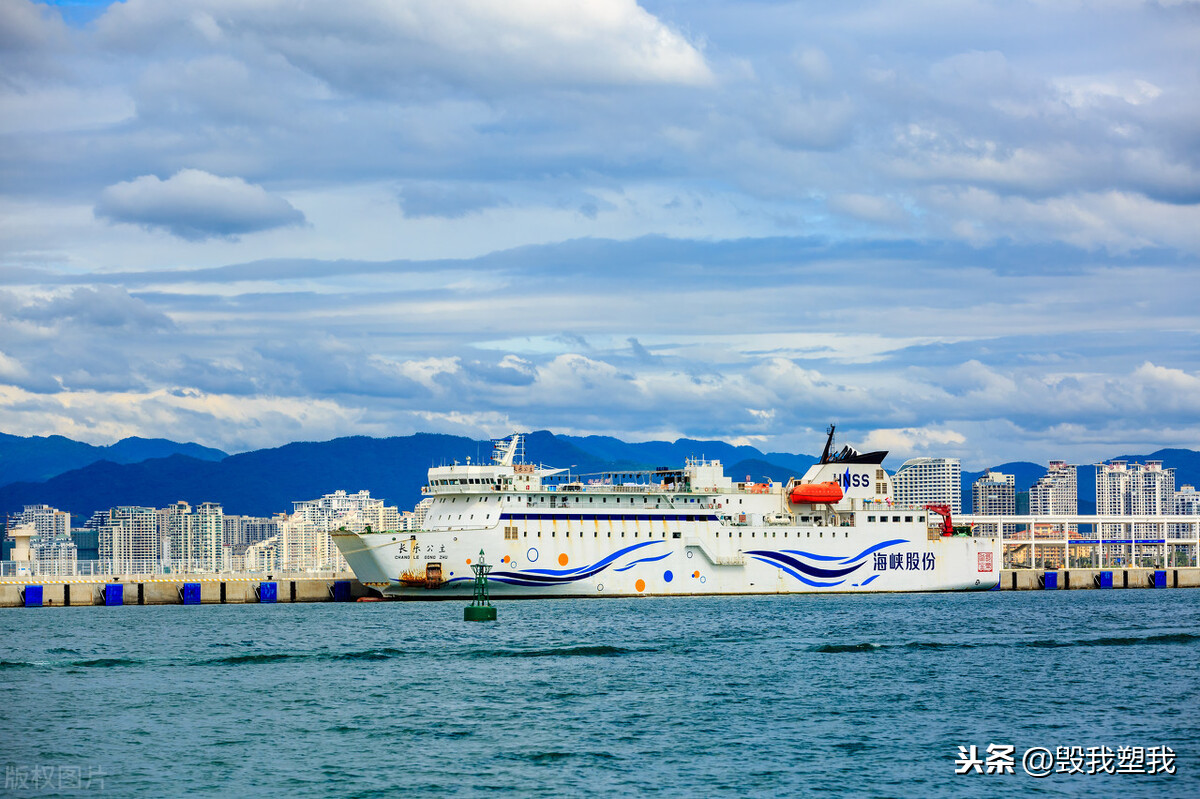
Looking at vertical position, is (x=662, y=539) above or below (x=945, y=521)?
below

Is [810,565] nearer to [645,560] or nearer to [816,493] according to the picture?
[816,493]

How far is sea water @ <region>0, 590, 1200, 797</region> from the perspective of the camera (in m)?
24.3

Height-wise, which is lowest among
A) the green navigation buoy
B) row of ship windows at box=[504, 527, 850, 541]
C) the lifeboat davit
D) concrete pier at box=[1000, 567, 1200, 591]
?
concrete pier at box=[1000, 567, 1200, 591]

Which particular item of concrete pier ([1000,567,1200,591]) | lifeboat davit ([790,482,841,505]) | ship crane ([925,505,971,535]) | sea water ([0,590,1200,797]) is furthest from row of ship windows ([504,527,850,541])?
concrete pier ([1000,567,1200,591])

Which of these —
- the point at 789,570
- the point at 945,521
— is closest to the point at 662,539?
the point at 789,570

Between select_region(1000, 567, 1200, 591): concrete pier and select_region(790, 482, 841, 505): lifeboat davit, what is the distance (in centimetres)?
1931

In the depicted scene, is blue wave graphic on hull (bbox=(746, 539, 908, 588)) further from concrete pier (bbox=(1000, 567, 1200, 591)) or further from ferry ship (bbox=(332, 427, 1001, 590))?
concrete pier (bbox=(1000, 567, 1200, 591))

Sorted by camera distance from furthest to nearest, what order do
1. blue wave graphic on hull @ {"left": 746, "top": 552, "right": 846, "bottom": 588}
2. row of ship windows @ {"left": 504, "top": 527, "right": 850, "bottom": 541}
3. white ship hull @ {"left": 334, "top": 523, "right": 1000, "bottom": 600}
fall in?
1. blue wave graphic on hull @ {"left": 746, "top": 552, "right": 846, "bottom": 588}
2. row of ship windows @ {"left": 504, "top": 527, "right": 850, "bottom": 541}
3. white ship hull @ {"left": 334, "top": 523, "right": 1000, "bottom": 600}

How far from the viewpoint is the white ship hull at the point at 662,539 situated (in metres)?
59.8

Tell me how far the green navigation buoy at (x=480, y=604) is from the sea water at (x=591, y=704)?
0.63 metres

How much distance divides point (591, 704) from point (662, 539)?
31178 millimetres

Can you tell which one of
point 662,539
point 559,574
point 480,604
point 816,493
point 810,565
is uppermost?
point 816,493

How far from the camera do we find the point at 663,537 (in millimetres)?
63250

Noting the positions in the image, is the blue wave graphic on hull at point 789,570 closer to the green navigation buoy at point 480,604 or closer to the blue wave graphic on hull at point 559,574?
the blue wave graphic on hull at point 559,574
